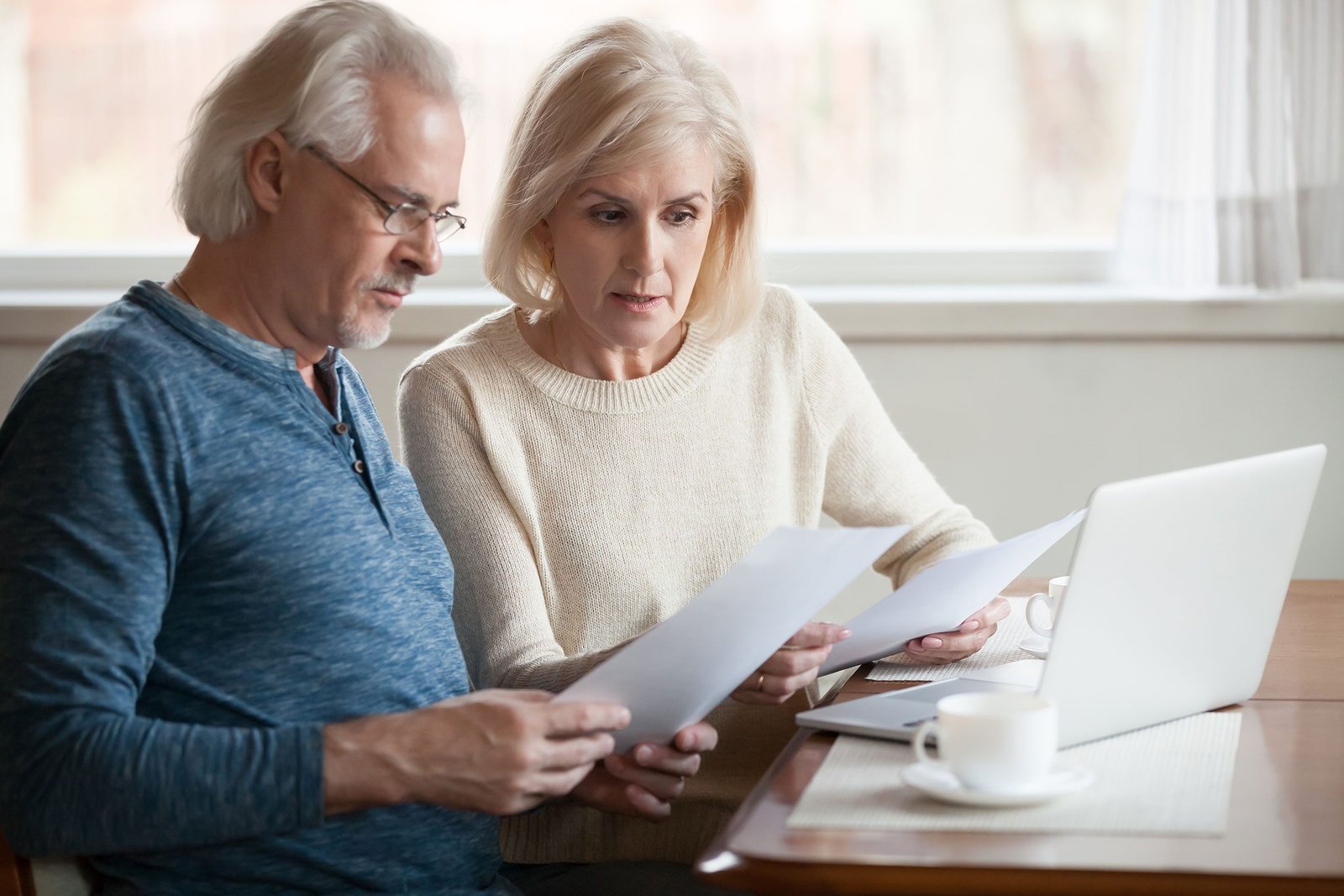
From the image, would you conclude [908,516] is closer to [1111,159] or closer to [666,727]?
[666,727]

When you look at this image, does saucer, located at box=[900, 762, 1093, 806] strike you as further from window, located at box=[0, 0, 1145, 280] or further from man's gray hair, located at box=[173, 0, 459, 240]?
window, located at box=[0, 0, 1145, 280]

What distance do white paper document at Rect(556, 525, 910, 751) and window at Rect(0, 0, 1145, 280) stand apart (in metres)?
1.53

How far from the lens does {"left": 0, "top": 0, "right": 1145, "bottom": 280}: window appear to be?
2.58 m

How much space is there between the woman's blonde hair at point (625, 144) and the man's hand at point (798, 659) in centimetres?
55

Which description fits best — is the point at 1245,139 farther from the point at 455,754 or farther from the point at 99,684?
the point at 99,684

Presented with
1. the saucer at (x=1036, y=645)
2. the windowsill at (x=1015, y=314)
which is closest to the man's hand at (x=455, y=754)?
the saucer at (x=1036, y=645)

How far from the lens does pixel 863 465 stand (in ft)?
5.89

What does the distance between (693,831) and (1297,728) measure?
0.68 metres

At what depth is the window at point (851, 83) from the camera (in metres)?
2.58

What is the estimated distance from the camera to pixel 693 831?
1583 millimetres

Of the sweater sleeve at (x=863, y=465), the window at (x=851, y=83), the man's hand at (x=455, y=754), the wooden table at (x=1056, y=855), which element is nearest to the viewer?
the wooden table at (x=1056, y=855)

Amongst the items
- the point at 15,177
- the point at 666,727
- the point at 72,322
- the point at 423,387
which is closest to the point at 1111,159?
the point at 423,387

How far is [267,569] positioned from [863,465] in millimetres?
872

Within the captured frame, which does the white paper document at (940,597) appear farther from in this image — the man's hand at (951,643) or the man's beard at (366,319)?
the man's beard at (366,319)
